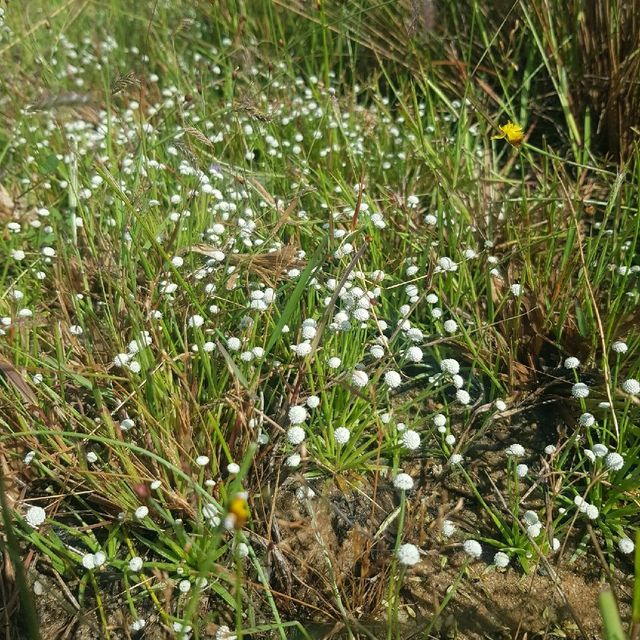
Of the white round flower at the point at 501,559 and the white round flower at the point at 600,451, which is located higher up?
the white round flower at the point at 600,451

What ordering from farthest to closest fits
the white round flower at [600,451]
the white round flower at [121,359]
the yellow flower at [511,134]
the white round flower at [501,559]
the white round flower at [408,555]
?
the yellow flower at [511,134]
the white round flower at [121,359]
the white round flower at [600,451]
the white round flower at [501,559]
the white round flower at [408,555]

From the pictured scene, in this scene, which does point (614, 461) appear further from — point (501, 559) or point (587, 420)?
point (501, 559)

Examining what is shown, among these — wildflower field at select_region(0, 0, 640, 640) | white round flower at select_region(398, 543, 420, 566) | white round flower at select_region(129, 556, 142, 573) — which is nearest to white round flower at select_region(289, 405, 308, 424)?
wildflower field at select_region(0, 0, 640, 640)

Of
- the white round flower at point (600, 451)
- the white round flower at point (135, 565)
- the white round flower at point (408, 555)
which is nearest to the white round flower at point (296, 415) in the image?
the white round flower at point (408, 555)

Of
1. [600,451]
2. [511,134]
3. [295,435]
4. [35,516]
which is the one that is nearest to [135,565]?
[35,516]

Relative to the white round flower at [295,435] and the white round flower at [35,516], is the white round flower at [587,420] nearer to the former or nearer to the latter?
the white round flower at [295,435]

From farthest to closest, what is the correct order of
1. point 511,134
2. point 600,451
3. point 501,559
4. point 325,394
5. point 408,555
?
1. point 511,134
2. point 325,394
3. point 600,451
4. point 501,559
5. point 408,555

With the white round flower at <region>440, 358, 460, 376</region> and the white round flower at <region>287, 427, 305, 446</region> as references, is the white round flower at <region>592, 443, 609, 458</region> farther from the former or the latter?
the white round flower at <region>287, 427, 305, 446</region>

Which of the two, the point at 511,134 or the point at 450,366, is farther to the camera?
the point at 511,134
